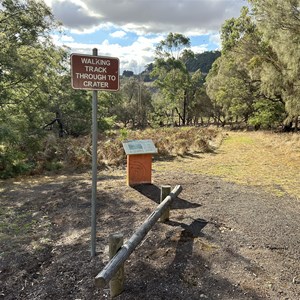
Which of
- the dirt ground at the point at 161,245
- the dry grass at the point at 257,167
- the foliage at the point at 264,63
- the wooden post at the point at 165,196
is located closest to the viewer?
the dirt ground at the point at 161,245

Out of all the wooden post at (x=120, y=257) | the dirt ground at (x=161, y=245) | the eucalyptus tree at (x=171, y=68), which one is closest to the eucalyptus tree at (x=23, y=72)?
the dirt ground at (x=161, y=245)

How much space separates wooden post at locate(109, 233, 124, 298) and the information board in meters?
3.74

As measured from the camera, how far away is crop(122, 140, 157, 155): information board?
6578mm

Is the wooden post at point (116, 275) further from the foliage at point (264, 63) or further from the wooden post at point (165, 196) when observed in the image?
the foliage at point (264, 63)

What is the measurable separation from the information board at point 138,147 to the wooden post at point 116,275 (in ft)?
12.3

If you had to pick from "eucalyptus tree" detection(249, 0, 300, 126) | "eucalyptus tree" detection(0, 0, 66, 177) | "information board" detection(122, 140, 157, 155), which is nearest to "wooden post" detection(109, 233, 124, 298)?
"information board" detection(122, 140, 157, 155)

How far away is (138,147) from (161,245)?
3.23 metres

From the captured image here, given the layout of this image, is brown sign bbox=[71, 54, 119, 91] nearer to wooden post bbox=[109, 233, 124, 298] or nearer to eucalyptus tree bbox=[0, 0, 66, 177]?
wooden post bbox=[109, 233, 124, 298]

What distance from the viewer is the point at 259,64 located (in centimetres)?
1872

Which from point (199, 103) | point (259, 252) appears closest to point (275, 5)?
point (259, 252)

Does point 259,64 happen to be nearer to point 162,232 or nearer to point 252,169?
point 252,169

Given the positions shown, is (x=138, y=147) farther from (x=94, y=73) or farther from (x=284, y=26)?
(x=284, y=26)

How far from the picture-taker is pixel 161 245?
3.76 metres

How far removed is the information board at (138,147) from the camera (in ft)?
21.6
